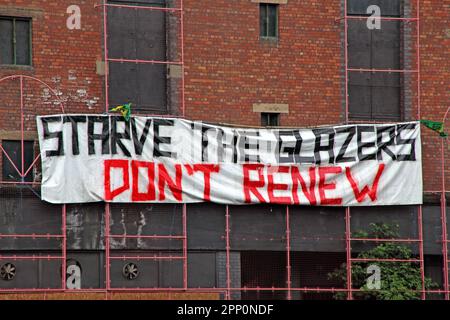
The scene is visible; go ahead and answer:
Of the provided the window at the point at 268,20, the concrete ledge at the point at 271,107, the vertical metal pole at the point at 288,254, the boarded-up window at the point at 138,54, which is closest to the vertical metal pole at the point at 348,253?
the vertical metal pole at the point at 288,254

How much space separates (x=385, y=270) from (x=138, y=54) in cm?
A: 805

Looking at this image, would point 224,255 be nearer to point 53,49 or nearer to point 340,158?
point 340,158

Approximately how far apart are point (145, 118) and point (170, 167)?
1.32 m

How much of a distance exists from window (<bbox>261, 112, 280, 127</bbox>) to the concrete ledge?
0.48 ft

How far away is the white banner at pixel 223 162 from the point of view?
125 feet

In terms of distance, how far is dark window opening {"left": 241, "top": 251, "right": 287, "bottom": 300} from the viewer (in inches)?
1559

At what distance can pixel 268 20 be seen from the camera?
40281 mm

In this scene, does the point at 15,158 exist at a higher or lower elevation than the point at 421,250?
higher

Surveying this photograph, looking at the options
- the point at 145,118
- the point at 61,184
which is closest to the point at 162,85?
the point at 145,118

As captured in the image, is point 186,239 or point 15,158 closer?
point 15,158

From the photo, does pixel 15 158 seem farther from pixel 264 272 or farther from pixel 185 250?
pixel 264 272

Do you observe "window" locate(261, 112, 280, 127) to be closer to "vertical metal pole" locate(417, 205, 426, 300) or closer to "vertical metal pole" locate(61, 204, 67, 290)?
"vertical metal pole" locate(417, 205, 426, 300)

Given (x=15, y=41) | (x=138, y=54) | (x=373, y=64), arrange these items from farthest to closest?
(x=373, y=64) < (x=138, y=54) < (x=15, y=41)

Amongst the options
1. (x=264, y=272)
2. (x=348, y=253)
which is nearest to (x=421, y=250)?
(x=348, y=253)
